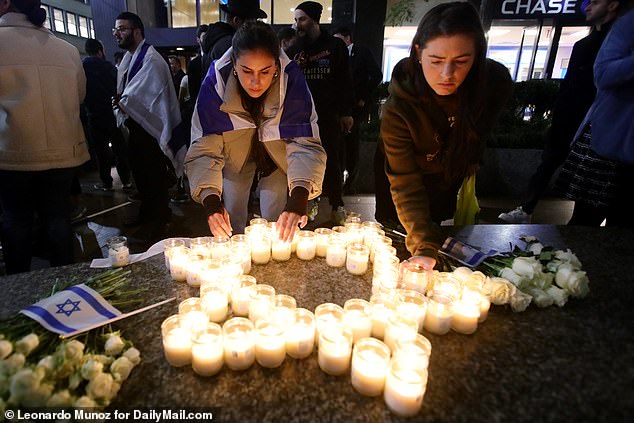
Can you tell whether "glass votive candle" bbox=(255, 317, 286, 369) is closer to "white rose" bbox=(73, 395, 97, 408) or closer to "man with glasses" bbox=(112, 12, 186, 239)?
"white rose" bbox=(73, 395, 97, 408)

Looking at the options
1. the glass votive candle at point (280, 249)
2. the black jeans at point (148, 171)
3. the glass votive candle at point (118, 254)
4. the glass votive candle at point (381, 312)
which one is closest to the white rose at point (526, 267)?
the glass votive candle at point (381, 312)

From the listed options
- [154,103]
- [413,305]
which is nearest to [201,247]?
[413,305]

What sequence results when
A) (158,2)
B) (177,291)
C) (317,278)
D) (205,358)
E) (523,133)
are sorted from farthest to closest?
(158,2) < (523,133) < (317,278) < (177,291) < (205,358)

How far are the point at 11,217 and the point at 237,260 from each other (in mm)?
1866

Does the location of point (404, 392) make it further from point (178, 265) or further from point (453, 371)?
point (178, 265)

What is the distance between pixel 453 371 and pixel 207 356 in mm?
732

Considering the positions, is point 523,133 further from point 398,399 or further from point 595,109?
point 398,399

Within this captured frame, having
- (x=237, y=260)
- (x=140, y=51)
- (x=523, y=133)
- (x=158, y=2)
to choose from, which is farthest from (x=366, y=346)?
(x=158, y=2)

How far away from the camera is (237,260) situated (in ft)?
5.20

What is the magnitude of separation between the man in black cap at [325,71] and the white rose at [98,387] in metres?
2.95

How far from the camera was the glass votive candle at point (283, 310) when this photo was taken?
1.21 m

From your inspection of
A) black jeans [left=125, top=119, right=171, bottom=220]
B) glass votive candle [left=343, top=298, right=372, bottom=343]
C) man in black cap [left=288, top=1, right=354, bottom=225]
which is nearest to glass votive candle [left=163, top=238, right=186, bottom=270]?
glass votive candle [left=343, top=298, right=372, bottom=343]

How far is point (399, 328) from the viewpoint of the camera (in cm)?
121

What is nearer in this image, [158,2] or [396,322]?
[396,322]
